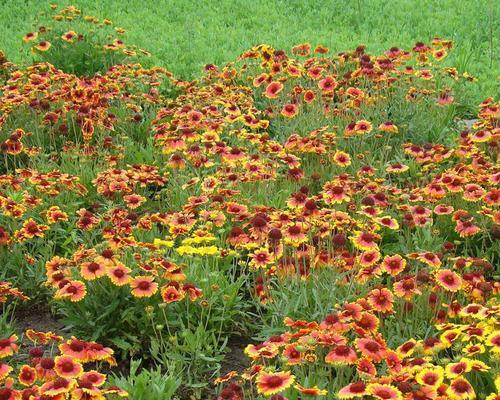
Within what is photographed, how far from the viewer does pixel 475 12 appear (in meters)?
9.27

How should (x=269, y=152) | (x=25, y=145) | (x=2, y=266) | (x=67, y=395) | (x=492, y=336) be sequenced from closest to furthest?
(x=67, y=395) < (x=492, y=336) < (x=2, y=266) < (x=269, y=152) < (x=25, y=145)

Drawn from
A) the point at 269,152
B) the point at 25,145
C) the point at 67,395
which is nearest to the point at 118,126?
the point at 25,145

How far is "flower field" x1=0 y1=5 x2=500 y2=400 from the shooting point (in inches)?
125

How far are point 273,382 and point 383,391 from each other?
1.27ft

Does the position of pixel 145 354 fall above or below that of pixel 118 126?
below

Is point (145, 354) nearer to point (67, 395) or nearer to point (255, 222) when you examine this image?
point (255, 222)

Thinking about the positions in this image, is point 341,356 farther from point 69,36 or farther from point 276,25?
point 276,25

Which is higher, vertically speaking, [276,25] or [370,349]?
[276,25]

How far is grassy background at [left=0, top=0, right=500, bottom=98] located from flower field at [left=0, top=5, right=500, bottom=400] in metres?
1.56

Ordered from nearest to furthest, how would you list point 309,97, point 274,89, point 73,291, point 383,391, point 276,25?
point 383,391
point 73,291
point 274,89
point 309,97
point 276,25

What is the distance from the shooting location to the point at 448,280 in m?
3.58

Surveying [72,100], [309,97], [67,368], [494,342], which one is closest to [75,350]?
[67,368]

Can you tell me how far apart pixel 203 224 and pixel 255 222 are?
621mm

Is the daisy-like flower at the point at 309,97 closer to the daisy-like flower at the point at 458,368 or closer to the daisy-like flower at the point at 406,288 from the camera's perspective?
the daisy-like flower at the point at 406,288
